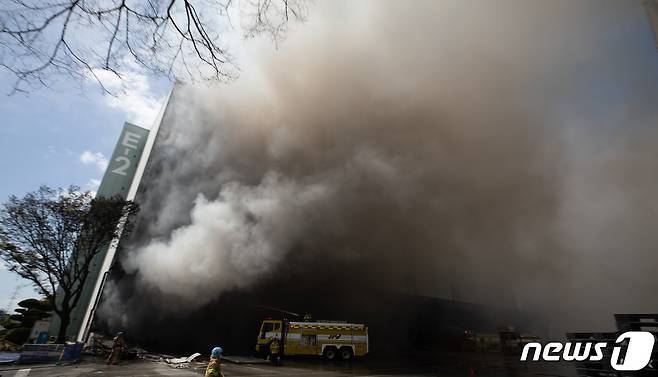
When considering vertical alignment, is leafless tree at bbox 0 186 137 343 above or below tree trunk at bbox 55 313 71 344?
above

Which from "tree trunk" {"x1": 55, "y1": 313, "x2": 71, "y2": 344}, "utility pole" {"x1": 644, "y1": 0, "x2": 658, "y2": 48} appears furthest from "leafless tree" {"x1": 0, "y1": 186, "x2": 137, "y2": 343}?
"utility pole" {"x1": 644, "y1": 0, "x2": 658, "y2": 48}

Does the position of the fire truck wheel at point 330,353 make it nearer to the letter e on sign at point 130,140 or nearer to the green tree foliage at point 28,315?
the green tree foliage at point 28,315

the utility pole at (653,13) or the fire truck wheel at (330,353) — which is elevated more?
the utility pole at (653,13)

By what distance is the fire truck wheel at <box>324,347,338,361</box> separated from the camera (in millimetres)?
17031

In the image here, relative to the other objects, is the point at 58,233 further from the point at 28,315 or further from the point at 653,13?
the point at 653,13

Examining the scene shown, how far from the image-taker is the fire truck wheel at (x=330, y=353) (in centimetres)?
1703

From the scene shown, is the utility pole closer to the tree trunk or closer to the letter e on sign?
the tree trunk

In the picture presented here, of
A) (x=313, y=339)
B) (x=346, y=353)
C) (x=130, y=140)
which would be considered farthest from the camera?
(x=130, y=140)

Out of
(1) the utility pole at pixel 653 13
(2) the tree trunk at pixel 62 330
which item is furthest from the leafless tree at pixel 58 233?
(1) the utility pole at pixel 653 13

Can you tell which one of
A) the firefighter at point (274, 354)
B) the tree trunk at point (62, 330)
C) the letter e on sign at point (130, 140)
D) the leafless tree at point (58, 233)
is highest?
the letter e on sign at point (130, 140)

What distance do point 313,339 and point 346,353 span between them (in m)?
2.02

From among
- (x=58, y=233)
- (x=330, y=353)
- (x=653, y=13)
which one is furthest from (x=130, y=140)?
(x=653, y=13)

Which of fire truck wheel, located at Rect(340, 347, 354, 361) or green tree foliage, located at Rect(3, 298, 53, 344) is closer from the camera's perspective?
fire truck wheel, located at Rect(340, 347, 354, 361)

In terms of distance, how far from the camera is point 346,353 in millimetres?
17250
